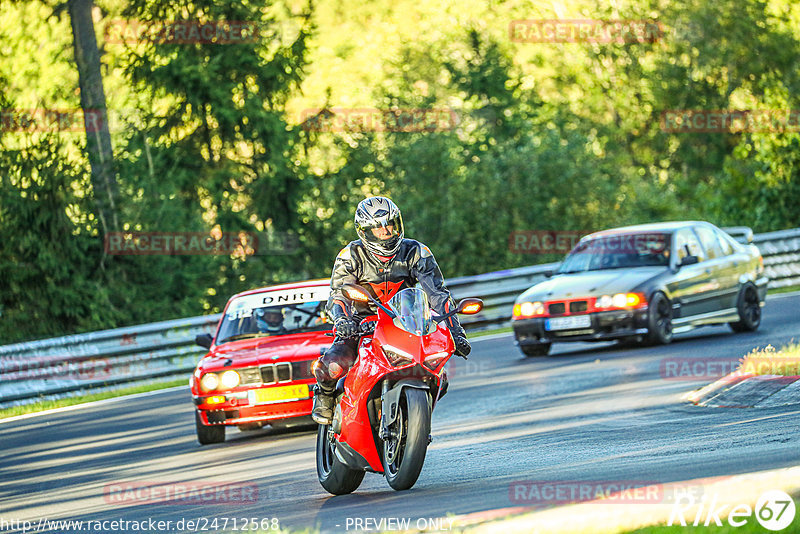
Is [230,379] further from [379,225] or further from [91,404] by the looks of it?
[91,404]

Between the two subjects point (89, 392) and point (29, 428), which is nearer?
point (29, 428)

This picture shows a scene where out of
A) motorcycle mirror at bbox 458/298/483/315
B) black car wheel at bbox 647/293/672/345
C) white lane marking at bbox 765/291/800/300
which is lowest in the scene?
white lane marking at bbox 765/291/800/300

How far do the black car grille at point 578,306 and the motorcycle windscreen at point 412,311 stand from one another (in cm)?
901

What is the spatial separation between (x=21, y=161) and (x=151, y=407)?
10.7m

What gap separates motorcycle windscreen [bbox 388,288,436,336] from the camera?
26.1ft

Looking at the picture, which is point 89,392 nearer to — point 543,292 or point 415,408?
point 543,292

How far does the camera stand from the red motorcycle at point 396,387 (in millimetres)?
7922

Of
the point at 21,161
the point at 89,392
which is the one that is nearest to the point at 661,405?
the point at 89,392

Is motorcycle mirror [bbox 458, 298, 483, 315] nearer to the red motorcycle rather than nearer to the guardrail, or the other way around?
the red motorcycle

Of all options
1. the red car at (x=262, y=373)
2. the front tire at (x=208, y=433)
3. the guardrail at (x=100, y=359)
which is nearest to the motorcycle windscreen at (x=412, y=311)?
the red car at (x=262, y=373)

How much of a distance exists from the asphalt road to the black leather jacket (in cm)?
119

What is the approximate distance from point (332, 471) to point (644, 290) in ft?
28.7

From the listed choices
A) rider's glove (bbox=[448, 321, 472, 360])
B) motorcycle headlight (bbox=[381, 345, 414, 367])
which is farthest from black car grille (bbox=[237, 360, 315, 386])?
motorcycle headlight (bbox=[381, 345, 414, 367])

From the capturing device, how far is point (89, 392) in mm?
19531
